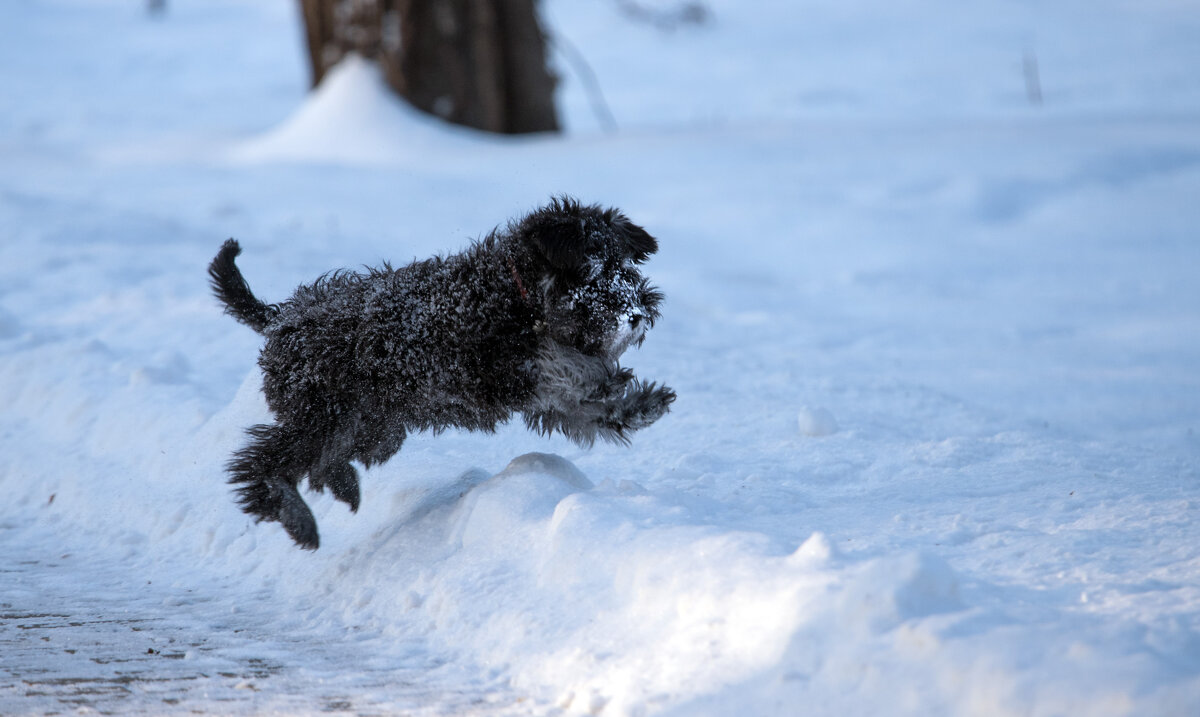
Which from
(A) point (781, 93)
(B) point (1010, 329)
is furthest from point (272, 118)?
(B) point (1010, 329)

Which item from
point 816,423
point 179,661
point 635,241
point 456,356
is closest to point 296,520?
point 179,661

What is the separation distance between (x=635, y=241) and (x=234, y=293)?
156 cm

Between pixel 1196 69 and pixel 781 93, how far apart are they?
20.7 ft

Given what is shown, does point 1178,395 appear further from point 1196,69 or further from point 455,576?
point 1196,69

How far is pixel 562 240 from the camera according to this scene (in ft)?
11.8

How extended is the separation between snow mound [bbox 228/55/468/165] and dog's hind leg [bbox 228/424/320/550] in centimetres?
801

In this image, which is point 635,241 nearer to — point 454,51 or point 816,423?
point 816,423

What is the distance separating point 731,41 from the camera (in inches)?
890

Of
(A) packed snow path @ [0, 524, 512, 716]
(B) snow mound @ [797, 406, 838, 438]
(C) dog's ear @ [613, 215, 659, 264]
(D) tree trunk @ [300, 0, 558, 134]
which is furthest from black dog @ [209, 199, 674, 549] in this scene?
(D) tree trunk @ [300, 0, 558, 134]

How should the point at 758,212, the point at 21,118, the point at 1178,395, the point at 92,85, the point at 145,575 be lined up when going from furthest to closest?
1. the point at 92,85
2. the point at 21,118
3. the point at 758,212
4. the point at 1178,395
5. the point at 145,575

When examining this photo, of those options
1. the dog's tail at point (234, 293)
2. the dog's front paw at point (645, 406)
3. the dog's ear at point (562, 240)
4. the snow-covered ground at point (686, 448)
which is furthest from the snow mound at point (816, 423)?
the dog's tail at point (234, 293)

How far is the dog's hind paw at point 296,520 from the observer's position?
3.61 m

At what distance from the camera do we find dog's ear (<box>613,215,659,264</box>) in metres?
3.89

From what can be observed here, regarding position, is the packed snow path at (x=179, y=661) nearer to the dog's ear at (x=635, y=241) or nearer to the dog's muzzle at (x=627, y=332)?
the dog's muzzle at (x=627, y=332)
